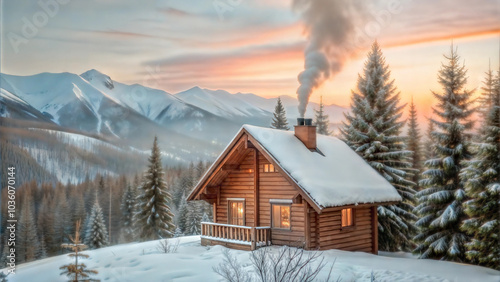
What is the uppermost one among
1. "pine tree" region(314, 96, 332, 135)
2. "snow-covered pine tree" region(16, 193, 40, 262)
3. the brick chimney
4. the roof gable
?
"pine tree" region(314, 96, 332, 135)

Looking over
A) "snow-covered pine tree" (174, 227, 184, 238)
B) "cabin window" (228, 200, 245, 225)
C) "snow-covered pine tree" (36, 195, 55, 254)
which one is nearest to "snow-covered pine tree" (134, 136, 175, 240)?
"snow-covered pine tree" (174, 227, 184, 238)

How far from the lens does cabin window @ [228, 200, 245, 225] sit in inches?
837

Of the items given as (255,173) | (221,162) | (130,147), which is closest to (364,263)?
(255,173)

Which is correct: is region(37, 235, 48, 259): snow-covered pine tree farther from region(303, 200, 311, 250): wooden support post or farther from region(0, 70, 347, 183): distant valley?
region(303, 200, 311, 250): wooden support post

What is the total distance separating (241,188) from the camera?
21266 mm

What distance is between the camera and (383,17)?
21156 mm

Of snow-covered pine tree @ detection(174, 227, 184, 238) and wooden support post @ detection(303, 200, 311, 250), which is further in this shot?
snow-covered pine tree @ detection(174, 227, 184, 238)

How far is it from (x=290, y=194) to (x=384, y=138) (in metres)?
9.27

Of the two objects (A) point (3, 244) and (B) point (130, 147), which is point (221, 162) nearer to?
(A) point (3, 244)

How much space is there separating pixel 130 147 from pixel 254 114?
120 ft

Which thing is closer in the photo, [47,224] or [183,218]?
[183,218]

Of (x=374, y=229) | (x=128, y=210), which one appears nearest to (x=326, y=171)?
(x=374, y=229)

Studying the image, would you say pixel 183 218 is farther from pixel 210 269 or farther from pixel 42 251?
pixel 210 269

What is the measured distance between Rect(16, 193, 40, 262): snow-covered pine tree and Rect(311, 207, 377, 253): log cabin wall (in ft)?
104
